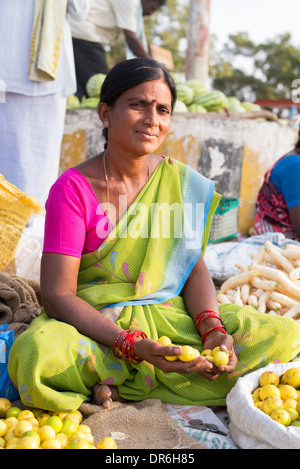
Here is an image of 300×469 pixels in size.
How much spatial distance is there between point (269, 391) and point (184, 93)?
469 centimetres

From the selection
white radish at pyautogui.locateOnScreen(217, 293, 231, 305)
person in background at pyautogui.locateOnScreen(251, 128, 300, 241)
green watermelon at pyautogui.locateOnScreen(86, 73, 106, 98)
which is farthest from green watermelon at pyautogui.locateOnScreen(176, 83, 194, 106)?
white radish at pyautogui.locateOnScreen(217, 293, 231, 305)

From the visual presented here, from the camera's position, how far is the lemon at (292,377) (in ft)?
7.13

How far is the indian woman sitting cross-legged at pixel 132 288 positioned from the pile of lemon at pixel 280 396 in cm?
14

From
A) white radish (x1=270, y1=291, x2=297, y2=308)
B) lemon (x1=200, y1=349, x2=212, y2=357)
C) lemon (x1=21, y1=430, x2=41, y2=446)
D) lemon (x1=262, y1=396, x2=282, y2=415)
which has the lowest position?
white radish (x1=270, y1=291, x2=297, y2=308)

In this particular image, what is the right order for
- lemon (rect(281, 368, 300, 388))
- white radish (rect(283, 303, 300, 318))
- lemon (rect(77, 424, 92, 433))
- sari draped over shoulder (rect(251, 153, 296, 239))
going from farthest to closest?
sari draped over shoulder (rect(251, 153, 296, 239))
white radish (rect(283, 303, 300, 318))
lemon (rect(281, 368, 300, 388))
lemon (rect(77, 424, 92, 433))

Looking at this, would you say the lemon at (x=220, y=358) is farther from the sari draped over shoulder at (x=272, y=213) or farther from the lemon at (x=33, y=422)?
the sari draped over shoulder at (x=272, y=213)

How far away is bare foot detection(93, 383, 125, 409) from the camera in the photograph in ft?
7.32

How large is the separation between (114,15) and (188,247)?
3.95 m

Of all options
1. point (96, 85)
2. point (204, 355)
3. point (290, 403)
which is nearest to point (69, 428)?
point (204, 355)

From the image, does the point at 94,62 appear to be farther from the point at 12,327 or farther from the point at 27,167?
the point at 12,327

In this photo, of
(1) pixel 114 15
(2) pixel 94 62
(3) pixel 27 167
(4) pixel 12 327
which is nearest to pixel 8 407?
(4) pixel 12 327

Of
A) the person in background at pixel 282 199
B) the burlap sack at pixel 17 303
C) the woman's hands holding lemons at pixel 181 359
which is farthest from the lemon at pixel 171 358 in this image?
the person in background at pixel 282 199

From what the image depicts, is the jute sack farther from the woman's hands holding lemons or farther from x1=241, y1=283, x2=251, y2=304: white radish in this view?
x1=241, y1=283, x2=251, y2=304: white radish

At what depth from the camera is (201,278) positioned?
270 cm
